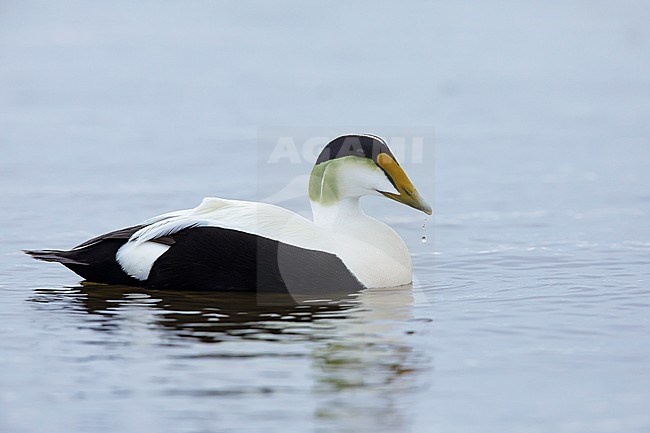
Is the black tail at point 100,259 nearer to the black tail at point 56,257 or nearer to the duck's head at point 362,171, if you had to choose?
the black tail at point 56,257

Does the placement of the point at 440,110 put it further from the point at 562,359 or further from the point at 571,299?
the point at 562,359

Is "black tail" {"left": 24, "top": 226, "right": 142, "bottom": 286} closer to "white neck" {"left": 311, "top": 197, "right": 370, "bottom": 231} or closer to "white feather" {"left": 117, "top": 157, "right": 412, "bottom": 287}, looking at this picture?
"white feather" {"left": 117, "top": 157, "right": 412, "bottom": 287}

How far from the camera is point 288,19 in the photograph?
62.9 ft

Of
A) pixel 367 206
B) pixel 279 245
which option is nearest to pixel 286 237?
pixel 279 245

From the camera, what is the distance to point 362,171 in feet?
23.8

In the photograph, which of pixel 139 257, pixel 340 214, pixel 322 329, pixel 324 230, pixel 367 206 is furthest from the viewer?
pixel 367 206

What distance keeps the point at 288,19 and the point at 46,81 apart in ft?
15.8

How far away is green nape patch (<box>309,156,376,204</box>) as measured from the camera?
7242mm

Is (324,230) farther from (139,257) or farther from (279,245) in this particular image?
(139,257)

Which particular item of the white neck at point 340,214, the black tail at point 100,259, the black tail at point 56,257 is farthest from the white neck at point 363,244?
the black tail at point 56,257

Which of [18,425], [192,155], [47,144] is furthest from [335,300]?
[47,144]

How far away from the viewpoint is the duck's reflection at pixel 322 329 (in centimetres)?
507

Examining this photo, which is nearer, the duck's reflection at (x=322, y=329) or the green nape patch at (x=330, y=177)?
the duck's reflection at (x=322, y=329)

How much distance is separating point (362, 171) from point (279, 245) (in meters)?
0.74
